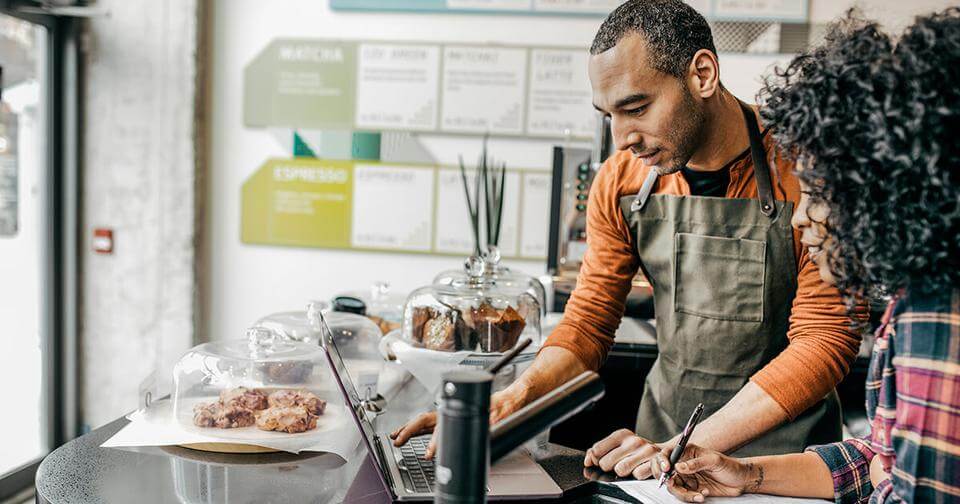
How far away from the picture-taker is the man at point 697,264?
160 cm

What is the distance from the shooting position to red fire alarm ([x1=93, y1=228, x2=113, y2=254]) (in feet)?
13.0

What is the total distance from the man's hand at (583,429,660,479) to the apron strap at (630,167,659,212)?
0.69 m

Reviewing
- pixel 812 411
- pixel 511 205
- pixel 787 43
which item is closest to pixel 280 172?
pixel 511 205

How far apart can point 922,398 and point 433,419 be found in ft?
2.52

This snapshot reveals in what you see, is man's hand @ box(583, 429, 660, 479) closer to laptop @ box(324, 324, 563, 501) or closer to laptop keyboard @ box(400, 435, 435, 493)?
laptop @ box(324, 324, 563, 501)

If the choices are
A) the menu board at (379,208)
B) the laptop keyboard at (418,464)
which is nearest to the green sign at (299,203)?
the menu board at (379,208)

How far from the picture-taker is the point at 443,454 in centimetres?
68

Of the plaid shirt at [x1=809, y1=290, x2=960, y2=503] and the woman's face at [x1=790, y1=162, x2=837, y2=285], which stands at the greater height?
the woman's face at [x1=790, y1=162, x2=837, y2=285]

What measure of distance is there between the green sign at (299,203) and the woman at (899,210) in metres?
3.21

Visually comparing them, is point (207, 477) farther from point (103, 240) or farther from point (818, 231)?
point (103, 240)

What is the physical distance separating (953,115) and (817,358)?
84 centimetres

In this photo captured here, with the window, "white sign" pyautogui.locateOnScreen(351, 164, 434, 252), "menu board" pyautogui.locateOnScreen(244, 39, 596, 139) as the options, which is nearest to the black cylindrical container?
"menu board" pyautogui.locateOnScreen(244, 39, 596, 139)

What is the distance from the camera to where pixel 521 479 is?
123 centimetres

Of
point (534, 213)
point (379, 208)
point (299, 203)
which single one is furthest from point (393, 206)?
point (534, 213)
